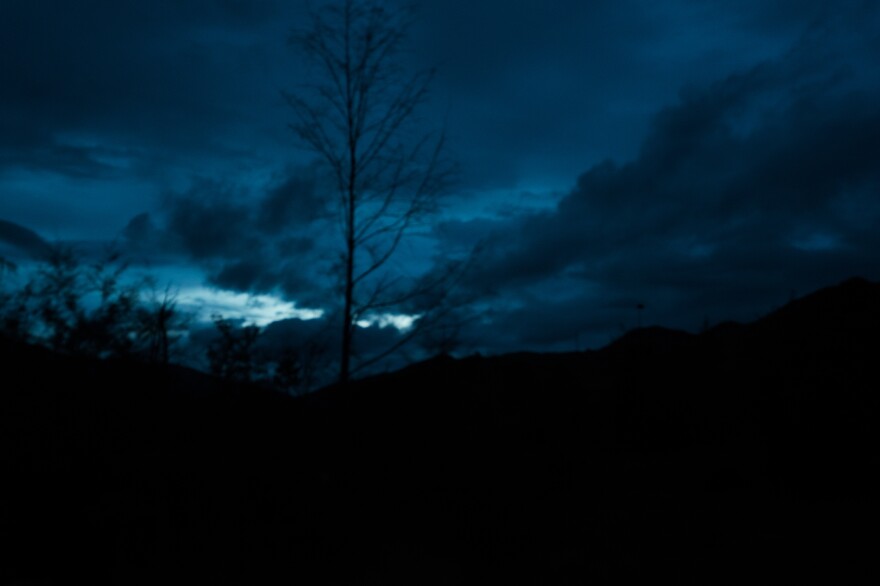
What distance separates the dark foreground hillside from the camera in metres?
7.01

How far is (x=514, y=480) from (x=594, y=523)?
1555 millimetres

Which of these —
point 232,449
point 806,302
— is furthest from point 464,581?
point 806,302

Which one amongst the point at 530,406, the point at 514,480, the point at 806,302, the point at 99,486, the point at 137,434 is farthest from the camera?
the point at 530,406

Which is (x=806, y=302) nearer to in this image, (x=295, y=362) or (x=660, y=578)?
(x=660, y=578)

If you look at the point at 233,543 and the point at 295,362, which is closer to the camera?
the point at 233,543

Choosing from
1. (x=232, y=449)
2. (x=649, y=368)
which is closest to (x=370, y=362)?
(x=232, y=449)

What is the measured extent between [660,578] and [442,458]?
11.2ft

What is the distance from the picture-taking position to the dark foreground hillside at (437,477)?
7012 mm

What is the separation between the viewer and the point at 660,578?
655 cm

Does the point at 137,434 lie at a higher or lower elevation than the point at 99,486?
higher

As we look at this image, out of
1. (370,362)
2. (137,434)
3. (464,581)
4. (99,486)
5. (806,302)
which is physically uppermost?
(806,302)

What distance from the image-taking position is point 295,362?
28.3ft

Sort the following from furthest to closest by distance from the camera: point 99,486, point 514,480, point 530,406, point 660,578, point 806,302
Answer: point 530,406
point 806,302
point 514,480
point 99,486
point 660,578

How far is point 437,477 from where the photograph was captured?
8.98 meters
